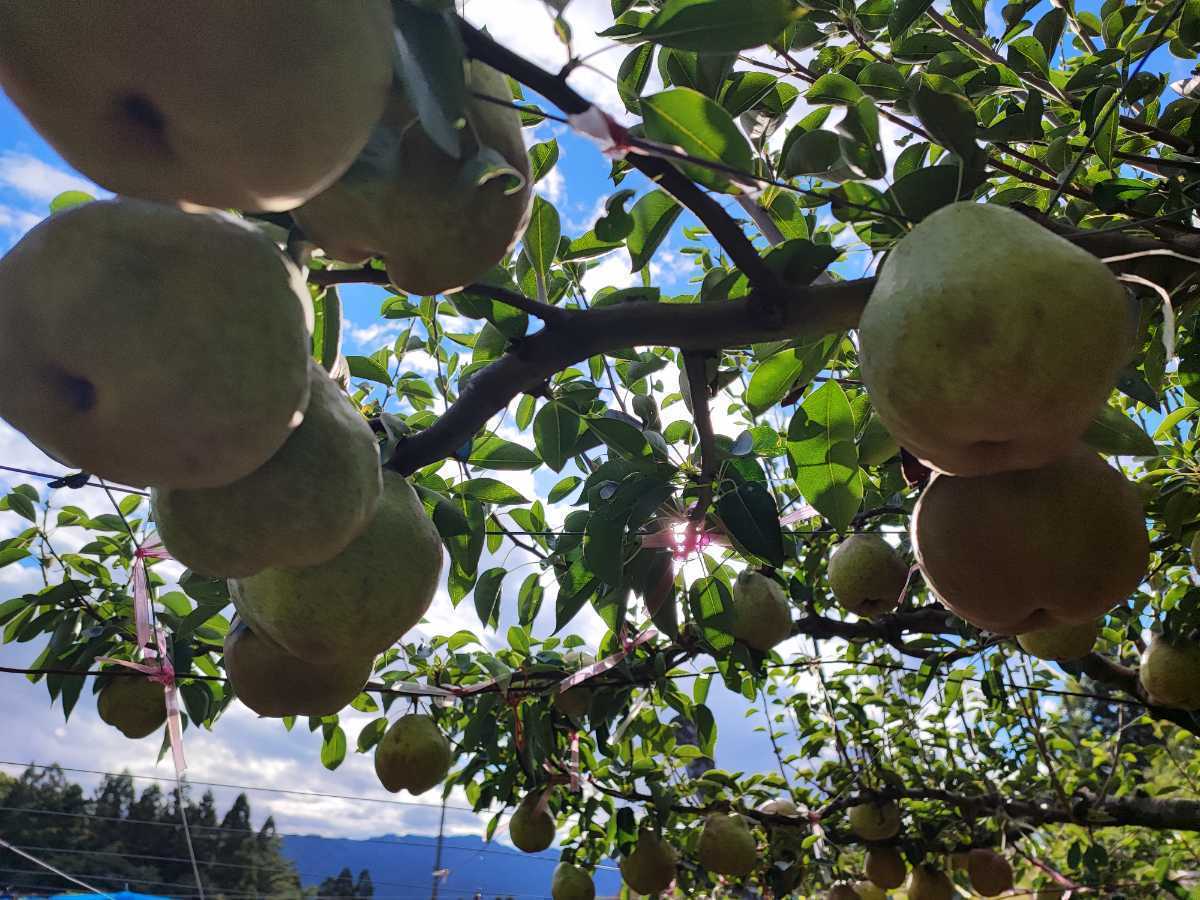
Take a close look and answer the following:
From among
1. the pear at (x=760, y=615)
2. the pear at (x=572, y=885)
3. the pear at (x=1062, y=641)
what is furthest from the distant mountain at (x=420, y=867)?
the pear at (x=1062, y=641)

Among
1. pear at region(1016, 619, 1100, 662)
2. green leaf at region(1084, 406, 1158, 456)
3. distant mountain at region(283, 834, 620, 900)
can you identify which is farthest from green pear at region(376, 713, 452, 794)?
distant mountain at region(283, 834, 620, 900)

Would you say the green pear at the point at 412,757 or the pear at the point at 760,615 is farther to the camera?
the green pear at the point at 412,757

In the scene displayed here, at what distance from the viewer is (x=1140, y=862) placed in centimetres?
564

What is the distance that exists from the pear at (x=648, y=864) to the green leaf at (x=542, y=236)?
3271mm

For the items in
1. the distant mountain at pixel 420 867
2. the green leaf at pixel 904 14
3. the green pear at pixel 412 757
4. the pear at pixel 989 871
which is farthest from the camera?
the distant mountain at pixel 420 867

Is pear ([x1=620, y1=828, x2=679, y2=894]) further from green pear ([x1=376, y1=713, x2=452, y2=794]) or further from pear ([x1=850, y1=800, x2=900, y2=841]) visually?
green pear ([x1=376, y1=713, x2=452, y2=794])

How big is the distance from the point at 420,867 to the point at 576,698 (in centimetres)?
646

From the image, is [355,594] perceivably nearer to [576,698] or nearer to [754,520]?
[754,520]

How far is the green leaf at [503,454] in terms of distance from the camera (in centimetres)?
208

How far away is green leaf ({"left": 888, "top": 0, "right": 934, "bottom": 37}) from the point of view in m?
1.75

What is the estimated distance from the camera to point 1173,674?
2.79 metres

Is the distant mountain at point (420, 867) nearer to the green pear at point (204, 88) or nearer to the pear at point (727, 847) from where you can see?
the pear at point (727, 847)

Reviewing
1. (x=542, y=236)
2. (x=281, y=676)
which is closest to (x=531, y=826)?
(x=281, y=676)

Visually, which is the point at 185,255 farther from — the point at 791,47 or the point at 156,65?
the point at 791,47
